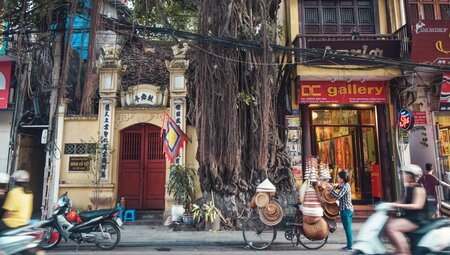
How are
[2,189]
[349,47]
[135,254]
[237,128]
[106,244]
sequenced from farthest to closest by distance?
[349,47] → [237,128] → [106,244] → [135,254] → [2,189]

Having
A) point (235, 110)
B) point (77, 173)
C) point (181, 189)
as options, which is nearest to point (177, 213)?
point (181, 189)

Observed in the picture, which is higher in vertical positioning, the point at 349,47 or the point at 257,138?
the point at 349,47

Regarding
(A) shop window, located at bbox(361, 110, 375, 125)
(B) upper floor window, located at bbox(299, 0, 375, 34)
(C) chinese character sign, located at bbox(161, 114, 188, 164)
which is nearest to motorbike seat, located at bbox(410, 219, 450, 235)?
(C) chinese character sign, located at bbox(161, 114, 188, 164)

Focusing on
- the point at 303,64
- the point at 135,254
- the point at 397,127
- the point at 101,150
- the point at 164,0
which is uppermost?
the point at 164,0

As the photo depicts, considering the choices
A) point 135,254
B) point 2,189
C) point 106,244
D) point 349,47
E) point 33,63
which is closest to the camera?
point 2,189

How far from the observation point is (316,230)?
696 cm

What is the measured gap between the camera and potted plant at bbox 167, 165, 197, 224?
979 centimetres

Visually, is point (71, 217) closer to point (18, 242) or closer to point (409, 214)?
point (18, 242)

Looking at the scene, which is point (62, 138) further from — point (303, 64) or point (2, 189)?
point (303, 64)

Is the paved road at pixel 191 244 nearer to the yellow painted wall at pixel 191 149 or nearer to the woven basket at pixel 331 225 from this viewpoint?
the woven basket at pixel 331 225

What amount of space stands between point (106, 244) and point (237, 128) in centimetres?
428

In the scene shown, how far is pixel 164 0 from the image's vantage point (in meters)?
10.9

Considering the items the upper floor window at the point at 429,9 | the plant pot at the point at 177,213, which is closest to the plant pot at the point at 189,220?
the plant pot at the point at 177,213

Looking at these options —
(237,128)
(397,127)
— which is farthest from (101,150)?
(397,127)
